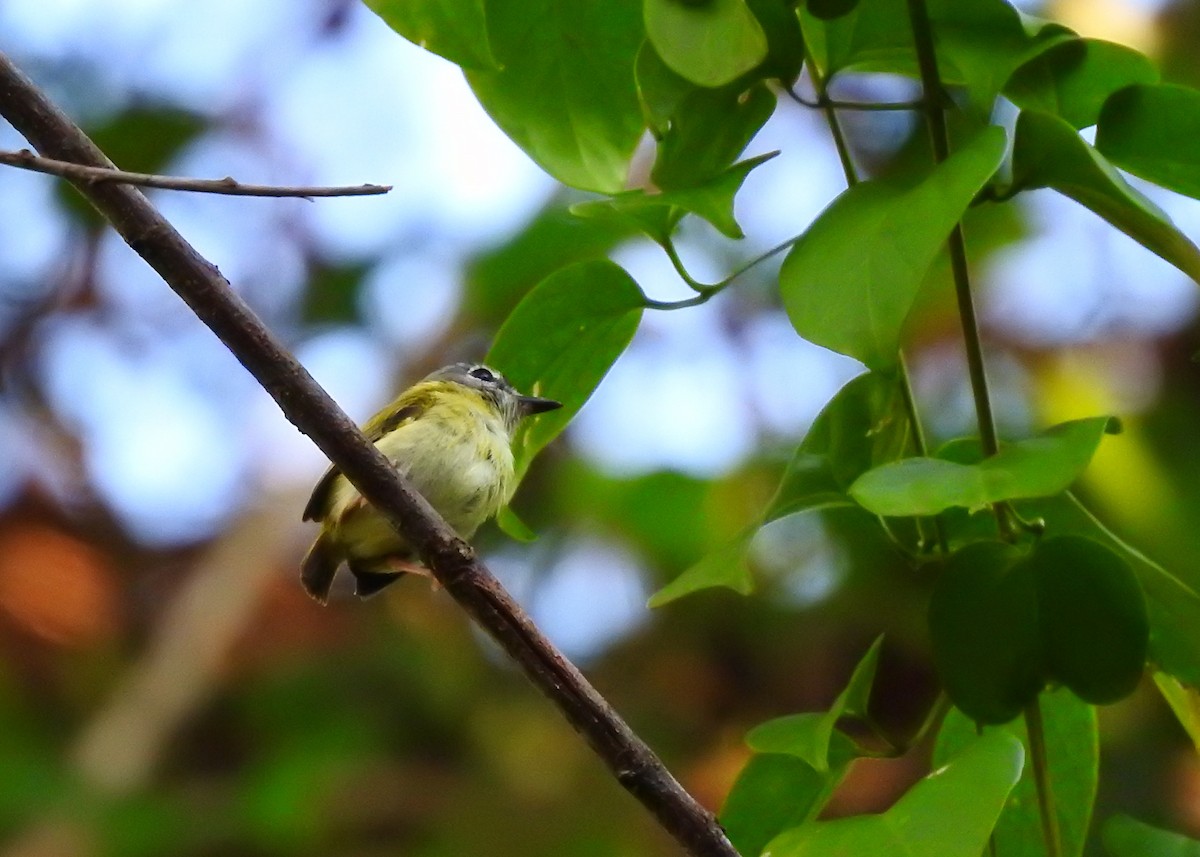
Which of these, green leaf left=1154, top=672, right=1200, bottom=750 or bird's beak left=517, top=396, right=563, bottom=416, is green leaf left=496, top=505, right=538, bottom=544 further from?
green leaf left=1154, top=672, right=1200, bottom=750

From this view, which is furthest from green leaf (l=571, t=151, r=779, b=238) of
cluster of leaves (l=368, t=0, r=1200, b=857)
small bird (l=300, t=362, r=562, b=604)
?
small bird (l=300, t=362, r=562, b=604)

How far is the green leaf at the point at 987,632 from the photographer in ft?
2.24

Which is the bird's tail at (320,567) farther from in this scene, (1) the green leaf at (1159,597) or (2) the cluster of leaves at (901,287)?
(1) the green leaf at (1159,597)

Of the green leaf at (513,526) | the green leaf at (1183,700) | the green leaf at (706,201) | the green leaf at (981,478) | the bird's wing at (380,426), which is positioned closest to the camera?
the green leaf at (981,478)

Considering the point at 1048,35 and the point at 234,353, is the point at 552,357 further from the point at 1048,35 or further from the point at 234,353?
the point at 1048,35

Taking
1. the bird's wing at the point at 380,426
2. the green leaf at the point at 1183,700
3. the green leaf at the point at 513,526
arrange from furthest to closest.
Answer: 1. the bird's wing at the point at 380,426
2. the green leaf at the point at 513,526
3. the green leaf at the point at 1183,700

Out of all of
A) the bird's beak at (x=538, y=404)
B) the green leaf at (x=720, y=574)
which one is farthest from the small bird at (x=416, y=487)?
the green leaf at (x=720, y=574)

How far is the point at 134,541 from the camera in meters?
3.27

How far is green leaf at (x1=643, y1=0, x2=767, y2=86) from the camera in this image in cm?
63

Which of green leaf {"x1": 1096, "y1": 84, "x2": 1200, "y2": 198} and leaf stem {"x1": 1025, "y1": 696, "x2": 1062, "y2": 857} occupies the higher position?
green leaf {"x1": 1096, "y1": 84, "x2": 1200, "y2": 198}

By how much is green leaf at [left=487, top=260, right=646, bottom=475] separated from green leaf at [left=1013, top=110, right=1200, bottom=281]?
240 mm

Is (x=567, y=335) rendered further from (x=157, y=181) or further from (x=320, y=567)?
(x=320, y=567)

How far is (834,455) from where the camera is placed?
73cm

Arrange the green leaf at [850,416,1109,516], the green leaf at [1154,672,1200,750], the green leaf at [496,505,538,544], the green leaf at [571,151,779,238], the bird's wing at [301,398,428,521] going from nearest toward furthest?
the green leaf at [850,416,1109,516] < the green leaf at [571,151,779,238] < the green leaf at [1154,672,1200,750] < the green leaf at [496,505,538,544] < the bird's wing at [301,398,428,521]
